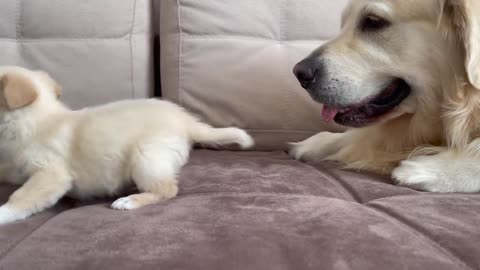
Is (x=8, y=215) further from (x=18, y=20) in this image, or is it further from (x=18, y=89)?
(x=18, y=20)

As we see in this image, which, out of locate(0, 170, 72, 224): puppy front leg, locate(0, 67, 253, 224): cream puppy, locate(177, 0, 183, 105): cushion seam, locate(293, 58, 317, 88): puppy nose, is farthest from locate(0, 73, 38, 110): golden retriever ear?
locate(293, 58, 317, 88): puppy nose

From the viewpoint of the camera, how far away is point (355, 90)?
128 centimetres

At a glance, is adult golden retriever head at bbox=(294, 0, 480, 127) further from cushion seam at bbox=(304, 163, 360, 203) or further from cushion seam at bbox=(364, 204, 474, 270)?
cushion seam at bbox=(364, 204, 474, 270)

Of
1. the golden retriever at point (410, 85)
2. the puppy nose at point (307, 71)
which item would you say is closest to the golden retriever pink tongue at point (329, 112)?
the golden retriever at point (410, 85)

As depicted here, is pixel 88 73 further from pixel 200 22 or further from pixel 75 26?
pixel 200 22

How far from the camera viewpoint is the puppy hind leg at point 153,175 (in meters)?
1.03

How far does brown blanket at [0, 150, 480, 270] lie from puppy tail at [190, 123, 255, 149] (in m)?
0.27

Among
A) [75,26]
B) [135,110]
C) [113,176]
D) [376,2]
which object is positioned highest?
[376,2]

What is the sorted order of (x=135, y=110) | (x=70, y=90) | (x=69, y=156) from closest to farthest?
1. (x=69, y=156)
2. (x=135, y=110)
3. (x=70, y=90)

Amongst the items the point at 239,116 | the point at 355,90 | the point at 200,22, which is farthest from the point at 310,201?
the point at 200,22

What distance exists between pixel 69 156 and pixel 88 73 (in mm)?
517

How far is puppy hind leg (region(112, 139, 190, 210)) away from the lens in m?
1.03

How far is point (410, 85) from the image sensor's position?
1272 mm

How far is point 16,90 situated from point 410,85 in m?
1.00
